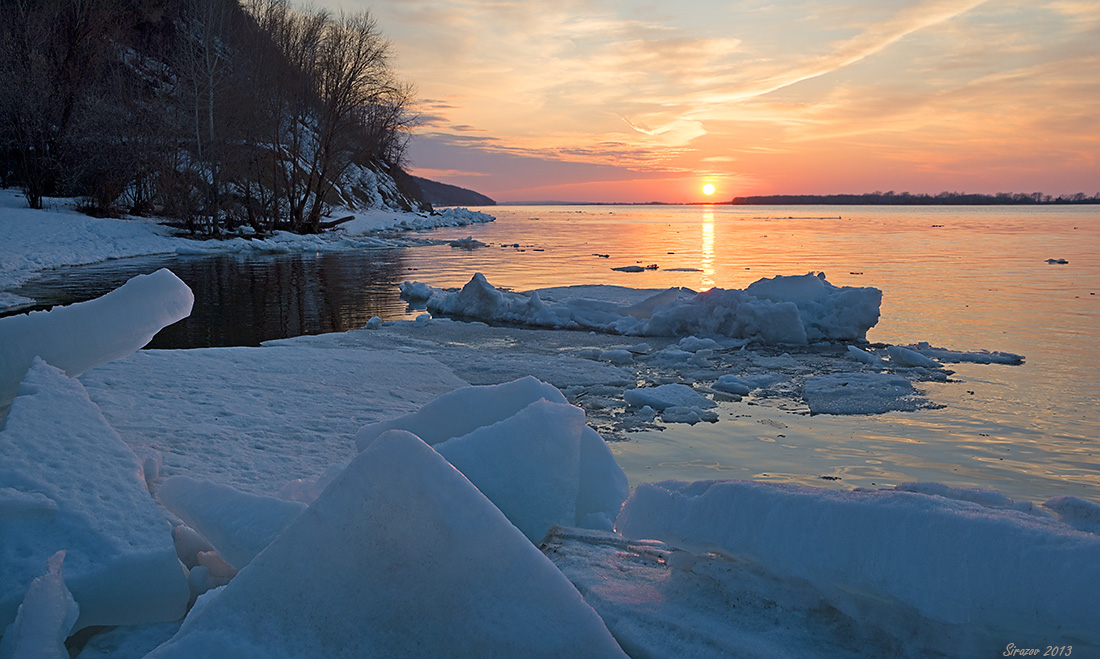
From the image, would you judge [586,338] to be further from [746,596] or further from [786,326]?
[746,596]

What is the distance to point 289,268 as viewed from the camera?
16.9 meters

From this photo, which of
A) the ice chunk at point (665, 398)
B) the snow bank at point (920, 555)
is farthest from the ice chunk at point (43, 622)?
the ice chunk at point (665, 398)

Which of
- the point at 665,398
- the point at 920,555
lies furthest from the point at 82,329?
the point at 665,398

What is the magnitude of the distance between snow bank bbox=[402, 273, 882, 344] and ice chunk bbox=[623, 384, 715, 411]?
9.48ft

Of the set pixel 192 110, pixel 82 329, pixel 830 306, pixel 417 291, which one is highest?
pixel 192 110

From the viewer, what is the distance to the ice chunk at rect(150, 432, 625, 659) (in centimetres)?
166

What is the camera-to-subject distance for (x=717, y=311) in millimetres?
8430

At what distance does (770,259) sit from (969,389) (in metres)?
14.9

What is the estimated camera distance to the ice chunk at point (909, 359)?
6.60 m

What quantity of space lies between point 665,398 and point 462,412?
97.7 inches

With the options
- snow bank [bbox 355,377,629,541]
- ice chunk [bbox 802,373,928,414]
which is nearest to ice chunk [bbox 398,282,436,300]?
ice chunk [bbox 802,373,928,414]

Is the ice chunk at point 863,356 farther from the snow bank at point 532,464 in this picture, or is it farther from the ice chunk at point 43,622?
the ice chunk at point 43,622
